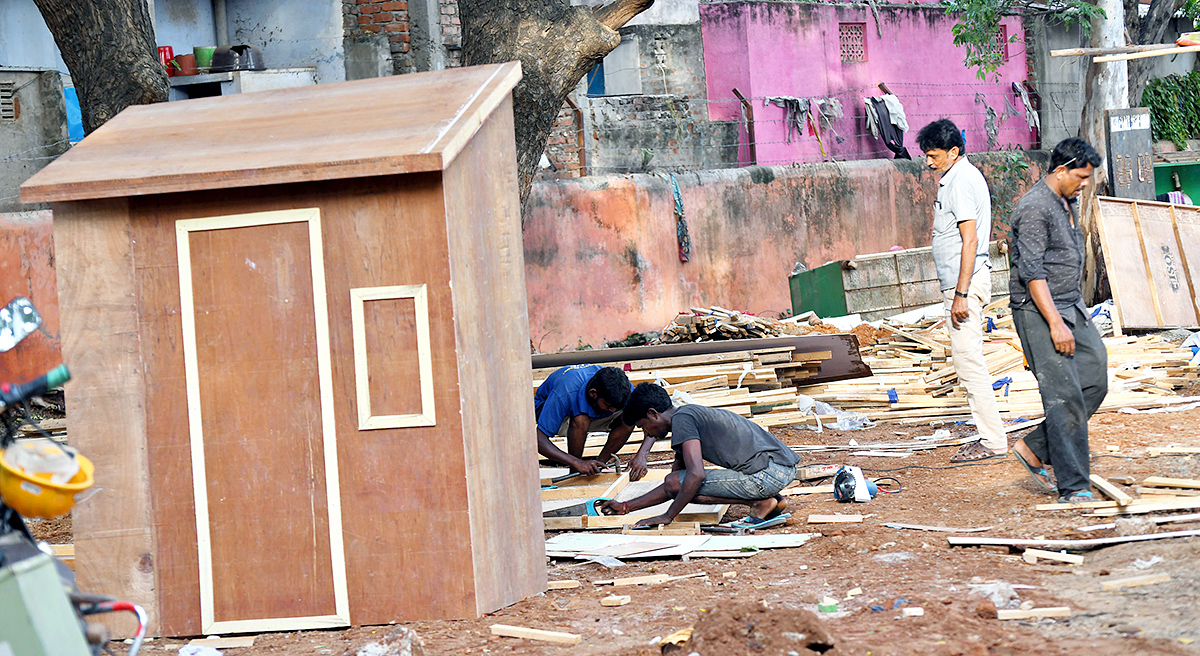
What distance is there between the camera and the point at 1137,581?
4723 millimetres

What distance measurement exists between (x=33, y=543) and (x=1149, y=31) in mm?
18053

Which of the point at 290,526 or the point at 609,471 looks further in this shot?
the point at 609,471

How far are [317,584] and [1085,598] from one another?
10.7 feet

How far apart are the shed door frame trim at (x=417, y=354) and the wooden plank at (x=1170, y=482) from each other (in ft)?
13.2

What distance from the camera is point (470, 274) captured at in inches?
197

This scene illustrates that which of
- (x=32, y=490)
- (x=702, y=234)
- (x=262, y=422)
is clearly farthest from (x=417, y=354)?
(x=702, y=234)

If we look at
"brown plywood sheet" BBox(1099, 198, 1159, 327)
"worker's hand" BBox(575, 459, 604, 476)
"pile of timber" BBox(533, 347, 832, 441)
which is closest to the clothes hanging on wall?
"brown plywood sheet" BBox(1099, 198, 1159, 327)

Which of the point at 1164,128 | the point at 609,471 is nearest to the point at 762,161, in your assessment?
the point at 1164,128

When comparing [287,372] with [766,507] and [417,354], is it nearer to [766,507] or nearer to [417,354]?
[417,354]

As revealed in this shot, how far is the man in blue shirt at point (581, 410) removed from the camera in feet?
24.9

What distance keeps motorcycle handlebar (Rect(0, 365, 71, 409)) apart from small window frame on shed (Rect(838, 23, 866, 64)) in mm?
21277

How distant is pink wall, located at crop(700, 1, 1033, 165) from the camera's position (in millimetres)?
21594

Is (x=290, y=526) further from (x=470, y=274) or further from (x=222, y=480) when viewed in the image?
(x=470, y=274)

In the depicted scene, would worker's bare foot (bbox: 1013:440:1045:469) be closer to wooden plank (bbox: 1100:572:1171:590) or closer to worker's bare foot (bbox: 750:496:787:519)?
worker's bare foot (bbox: 750:496:787:519)
